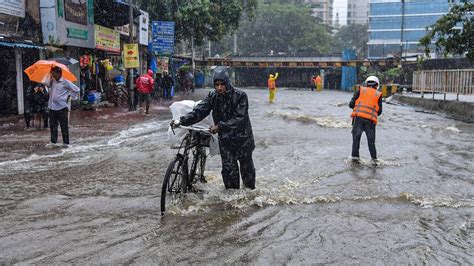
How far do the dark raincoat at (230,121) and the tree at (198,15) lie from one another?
2539 centimetres

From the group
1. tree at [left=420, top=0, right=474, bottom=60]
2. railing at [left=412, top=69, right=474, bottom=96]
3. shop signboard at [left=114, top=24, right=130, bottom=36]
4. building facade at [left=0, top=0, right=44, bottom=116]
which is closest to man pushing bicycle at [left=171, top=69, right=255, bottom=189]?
building facade at [left=0, top=0, right=44, bottom=116]

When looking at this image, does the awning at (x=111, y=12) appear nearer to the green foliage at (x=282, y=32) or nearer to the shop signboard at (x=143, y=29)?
the shop signboard at (x=143, y=29)

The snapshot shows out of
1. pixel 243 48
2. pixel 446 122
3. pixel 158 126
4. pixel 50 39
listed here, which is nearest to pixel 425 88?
pixel 446 122

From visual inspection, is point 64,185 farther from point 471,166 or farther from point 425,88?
point 425,88

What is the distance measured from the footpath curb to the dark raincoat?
13097mm

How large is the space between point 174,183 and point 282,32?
226 ft

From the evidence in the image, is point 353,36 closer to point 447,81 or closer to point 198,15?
point 198,15

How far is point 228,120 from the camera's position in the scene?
579 centimetres

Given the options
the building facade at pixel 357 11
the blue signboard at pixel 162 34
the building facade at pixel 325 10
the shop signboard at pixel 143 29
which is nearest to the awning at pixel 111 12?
the shop signboard at pixel 143 29

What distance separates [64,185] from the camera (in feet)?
23.1

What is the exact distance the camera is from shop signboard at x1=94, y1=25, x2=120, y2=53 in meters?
20.8

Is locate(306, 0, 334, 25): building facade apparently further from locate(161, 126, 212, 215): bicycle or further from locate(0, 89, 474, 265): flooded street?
locate(161, 126, 212, 215): bicycle

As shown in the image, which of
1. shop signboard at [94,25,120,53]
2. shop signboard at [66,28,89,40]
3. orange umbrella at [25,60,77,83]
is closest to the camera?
orange umbrella at [25,60,77,83]

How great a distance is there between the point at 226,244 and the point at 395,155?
6.34 m
